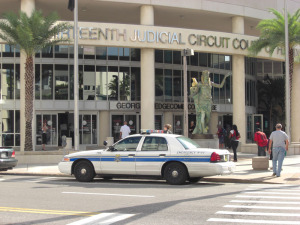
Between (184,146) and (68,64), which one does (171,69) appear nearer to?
(68,64)

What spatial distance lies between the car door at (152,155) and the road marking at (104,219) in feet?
15.7

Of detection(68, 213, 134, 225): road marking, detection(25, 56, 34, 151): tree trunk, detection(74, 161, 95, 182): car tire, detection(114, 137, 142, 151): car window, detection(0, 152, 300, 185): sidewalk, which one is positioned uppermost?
detection(25, 56, 34, 151): tree trunk

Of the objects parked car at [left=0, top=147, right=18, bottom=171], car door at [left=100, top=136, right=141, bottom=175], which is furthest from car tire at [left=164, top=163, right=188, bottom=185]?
parked car at [left=0, top=147, right=18, bottom=171]

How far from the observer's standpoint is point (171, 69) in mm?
35000

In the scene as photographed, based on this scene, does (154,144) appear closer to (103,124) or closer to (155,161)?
(155,161)

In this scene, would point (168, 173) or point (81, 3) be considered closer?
point (168, 173)

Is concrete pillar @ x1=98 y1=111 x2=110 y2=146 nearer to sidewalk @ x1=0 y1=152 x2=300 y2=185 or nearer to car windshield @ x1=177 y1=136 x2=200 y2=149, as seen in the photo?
sidewalk @ x1=0 y1=152 x2=300 y2=185

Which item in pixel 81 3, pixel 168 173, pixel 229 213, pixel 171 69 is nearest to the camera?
pixel 229 213

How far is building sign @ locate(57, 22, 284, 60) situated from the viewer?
2512 cm

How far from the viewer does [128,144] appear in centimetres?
1310

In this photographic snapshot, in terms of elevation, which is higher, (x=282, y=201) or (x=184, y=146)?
(x=184, y=146)

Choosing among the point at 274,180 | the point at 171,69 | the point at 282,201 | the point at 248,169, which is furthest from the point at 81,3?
the point at 282,201

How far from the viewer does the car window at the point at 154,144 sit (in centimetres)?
1280

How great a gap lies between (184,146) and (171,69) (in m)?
22.9
